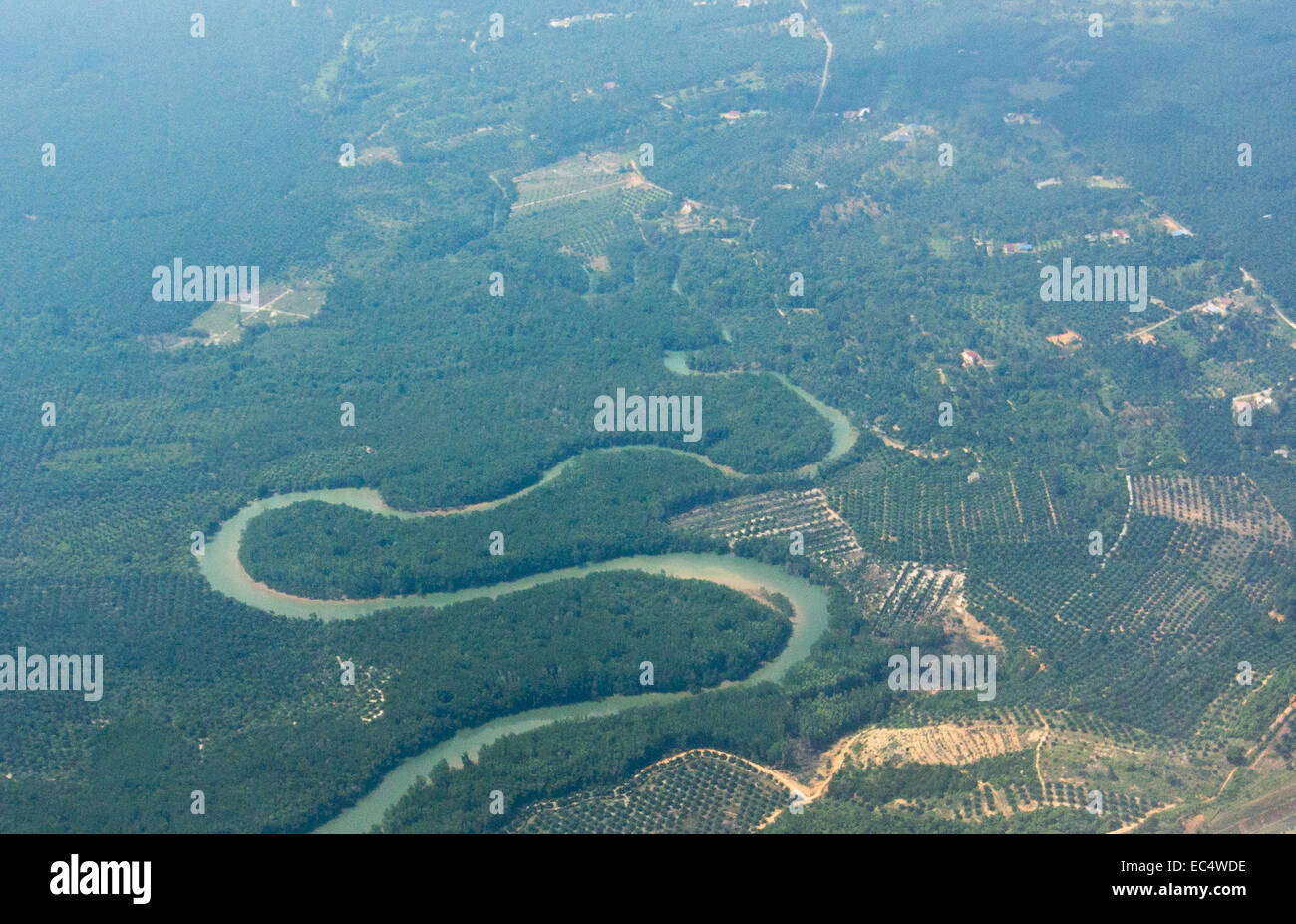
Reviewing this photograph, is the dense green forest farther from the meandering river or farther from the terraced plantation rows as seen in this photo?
the terraced plantation rows

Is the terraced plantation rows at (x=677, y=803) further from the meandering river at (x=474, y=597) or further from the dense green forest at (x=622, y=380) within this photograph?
the meandering river at (x=474, y=597)

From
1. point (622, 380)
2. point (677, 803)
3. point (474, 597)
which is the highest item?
point (622, 380)

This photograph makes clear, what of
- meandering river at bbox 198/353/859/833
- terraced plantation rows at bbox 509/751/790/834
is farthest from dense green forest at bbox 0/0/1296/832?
terraced plantation rows at bbox 509/751/790/834

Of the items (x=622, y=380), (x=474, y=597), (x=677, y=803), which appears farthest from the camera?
(x=622, y=380)

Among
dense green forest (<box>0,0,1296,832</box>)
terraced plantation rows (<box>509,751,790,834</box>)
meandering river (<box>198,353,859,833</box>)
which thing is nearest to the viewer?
terraced plantation rows (<box>509,751,790,834</box>)

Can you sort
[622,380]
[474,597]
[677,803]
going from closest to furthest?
[677,803]
[474,597]
[622,380]

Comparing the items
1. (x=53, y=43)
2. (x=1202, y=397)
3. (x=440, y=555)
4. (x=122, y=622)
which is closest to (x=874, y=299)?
(x=1202, y=397)

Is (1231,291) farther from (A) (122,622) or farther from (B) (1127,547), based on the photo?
(A) (122,622)

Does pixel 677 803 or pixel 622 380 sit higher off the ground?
pixel 622 380

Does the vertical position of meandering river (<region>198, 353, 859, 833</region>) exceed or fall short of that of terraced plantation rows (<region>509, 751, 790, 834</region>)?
it exceeds it

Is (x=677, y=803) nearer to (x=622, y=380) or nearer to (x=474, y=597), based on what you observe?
(x=474, y=597)

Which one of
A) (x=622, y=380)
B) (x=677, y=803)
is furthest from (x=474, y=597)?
(x=622, y=380)
